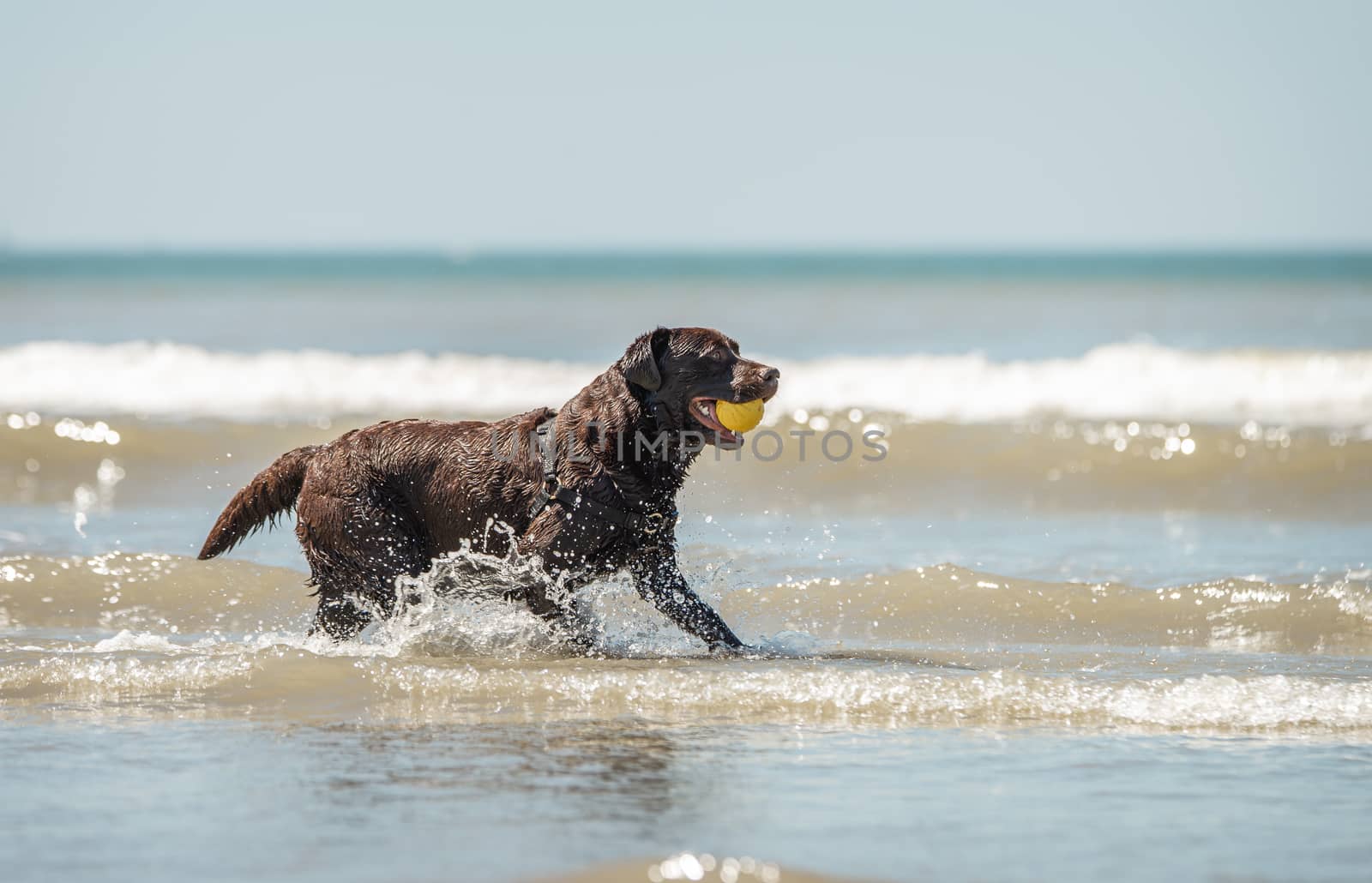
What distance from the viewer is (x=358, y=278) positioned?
67000mm

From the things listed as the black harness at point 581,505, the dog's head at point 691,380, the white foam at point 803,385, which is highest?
the white foam at point 803,385

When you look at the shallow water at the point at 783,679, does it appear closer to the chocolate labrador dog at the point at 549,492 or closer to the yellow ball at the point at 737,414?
the chocolate labrador dog at the point at 549,492

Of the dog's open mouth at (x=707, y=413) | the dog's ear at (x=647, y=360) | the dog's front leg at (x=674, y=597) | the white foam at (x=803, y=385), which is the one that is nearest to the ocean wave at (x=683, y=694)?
the dog's front leg at (x=674, y=597)

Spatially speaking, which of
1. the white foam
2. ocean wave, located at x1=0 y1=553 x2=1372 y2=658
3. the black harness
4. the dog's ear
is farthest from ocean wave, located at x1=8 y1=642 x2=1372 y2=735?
the white foam

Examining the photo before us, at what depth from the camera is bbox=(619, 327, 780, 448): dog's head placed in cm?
599

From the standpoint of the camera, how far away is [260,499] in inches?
249

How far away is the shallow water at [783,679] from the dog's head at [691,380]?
0.81 m

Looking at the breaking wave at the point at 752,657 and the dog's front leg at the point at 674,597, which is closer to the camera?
the breaking wave at the point at 752,657

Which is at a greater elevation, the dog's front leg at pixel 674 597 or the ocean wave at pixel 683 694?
the dog's front leg at pixel 674 597

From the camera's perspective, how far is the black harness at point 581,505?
19.7ft

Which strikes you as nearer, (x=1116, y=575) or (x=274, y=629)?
(x=274, y=629)

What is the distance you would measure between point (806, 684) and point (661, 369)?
56.4 inches

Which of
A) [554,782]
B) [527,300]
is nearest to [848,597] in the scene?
[554,782]

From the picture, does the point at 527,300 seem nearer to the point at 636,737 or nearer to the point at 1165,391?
the point at 1165,391
